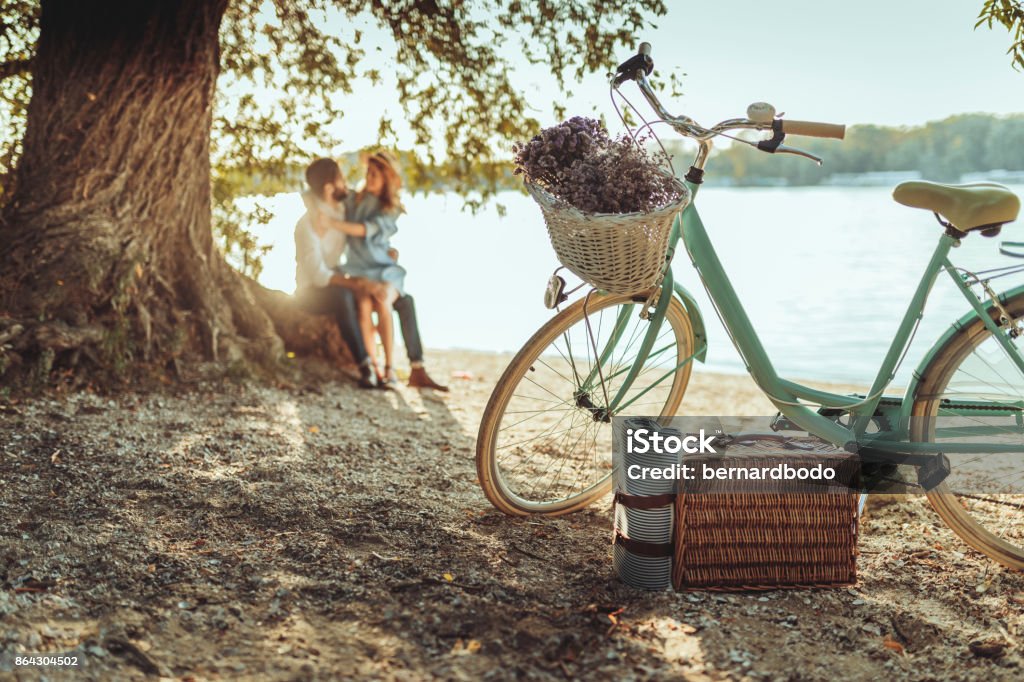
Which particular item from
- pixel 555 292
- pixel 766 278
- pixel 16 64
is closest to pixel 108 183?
pixel 16 64

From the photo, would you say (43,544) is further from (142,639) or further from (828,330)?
(828,330)

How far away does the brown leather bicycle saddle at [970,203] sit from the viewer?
8.18ft

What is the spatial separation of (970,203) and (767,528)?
1.11 metres

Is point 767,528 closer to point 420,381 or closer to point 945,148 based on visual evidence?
point 420,381

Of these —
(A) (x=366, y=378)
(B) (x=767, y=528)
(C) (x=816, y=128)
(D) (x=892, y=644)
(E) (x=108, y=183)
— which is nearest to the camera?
(D) (x=892, y=644)

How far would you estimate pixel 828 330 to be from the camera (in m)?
9.80

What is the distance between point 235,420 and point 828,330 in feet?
24.5

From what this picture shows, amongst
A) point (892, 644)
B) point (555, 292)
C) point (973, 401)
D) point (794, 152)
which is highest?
point (794, 152)

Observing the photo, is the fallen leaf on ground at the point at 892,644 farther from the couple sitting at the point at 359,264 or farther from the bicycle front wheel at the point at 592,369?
the couple sitting at the point at 359,264

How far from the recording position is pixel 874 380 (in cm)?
276

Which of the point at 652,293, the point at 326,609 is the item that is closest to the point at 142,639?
the point at 326,609

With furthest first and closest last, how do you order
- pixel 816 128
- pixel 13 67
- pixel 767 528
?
1. pixel 13 67
2. pixel 816 128
3. pixel 767 528

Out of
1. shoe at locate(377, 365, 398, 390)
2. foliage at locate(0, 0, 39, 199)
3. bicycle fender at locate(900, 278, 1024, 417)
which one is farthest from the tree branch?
bicycle fender at locate(900, 278, 1024, 417)

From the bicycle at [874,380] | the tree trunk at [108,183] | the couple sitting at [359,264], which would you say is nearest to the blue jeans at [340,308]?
the couple sitting at [359,264]
